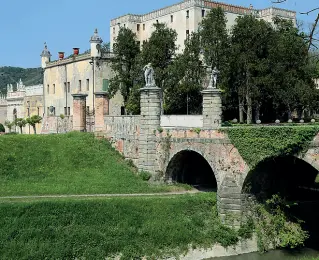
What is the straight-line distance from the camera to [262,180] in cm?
2506

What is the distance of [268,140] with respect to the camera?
891 inches

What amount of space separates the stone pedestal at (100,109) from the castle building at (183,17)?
14332mm

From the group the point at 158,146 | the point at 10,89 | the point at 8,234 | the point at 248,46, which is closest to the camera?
the point at 8,234

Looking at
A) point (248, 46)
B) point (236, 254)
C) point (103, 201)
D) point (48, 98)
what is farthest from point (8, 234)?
point (48, 98)

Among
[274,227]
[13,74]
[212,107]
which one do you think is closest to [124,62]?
[212,107]

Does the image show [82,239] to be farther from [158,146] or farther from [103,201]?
[158,146]

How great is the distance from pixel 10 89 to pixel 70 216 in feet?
167

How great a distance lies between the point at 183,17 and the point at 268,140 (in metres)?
31.2

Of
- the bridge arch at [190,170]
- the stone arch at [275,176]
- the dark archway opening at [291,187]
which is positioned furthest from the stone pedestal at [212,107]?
the dark archway opening at [291,187]

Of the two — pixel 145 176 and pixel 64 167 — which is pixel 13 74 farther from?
pixel 145 176

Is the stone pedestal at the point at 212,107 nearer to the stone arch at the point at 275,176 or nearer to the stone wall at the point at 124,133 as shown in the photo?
the stone arch at the point at 275,176

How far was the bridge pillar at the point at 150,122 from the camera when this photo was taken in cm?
2942

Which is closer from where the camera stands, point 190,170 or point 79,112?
point 190,170

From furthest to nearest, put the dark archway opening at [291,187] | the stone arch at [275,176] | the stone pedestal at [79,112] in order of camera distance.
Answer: the stone pedestal at [79,112]
the dark archway opening at [291,187]
the stone arch at [275,176]
